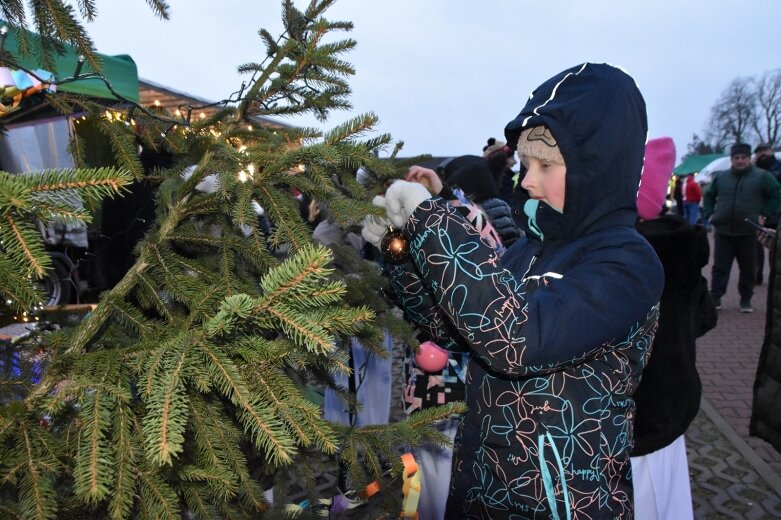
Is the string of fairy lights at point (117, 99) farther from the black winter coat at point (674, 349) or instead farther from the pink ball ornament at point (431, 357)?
the black winter coat at point (674, 349)

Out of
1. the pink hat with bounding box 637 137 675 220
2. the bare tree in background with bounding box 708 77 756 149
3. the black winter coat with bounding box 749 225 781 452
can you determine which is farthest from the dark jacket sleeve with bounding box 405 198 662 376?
the bare tree in background with bounding box 708 77 756 149

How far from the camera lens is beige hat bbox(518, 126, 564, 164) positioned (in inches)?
54.2

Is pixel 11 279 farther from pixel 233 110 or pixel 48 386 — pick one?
pixel 233 110

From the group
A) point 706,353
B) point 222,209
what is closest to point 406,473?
point 222,209

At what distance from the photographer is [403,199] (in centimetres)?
145

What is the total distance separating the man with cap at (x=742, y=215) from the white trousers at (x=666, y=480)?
6.21m

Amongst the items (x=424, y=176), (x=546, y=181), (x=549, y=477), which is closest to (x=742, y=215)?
(x=424, y=176)

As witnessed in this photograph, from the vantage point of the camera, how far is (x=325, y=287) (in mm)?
831

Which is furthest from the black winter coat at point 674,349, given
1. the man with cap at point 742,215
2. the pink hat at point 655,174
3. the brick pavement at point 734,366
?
the man with cap at point 742,215

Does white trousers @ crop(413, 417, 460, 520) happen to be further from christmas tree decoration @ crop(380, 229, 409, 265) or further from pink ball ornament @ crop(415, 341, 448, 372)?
christmas tree decoration @ crop(380, 229, 409, 265)

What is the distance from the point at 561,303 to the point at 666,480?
1.59 m

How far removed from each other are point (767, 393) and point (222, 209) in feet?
10.9

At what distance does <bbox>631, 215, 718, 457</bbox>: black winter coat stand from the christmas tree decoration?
57.5 inches

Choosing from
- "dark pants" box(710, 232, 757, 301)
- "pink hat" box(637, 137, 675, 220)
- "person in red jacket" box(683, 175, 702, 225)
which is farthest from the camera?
"person in red jacket" box(683, 175, 702, 225)
